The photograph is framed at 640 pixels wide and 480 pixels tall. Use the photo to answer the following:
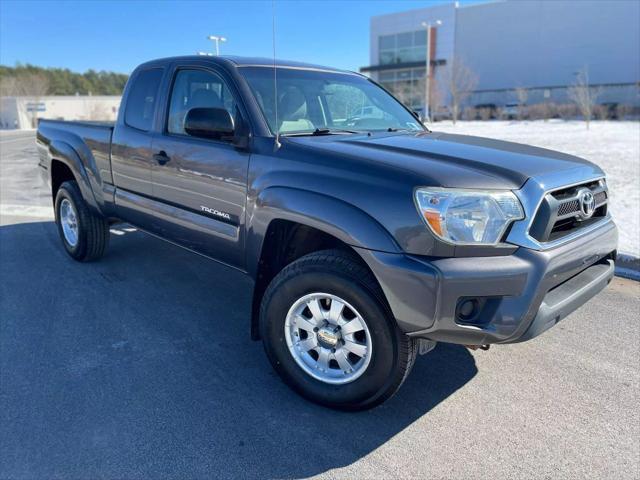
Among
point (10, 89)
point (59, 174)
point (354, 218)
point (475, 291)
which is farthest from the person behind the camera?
Result: point (10, 89)

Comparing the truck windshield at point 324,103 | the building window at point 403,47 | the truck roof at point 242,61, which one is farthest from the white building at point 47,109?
the truck windshield at point 324,103

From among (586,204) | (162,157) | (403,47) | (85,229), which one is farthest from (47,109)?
(586,204)

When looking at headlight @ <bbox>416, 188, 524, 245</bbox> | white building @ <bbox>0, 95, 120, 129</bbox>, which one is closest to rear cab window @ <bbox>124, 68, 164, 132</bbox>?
headlight @ <bbox>416, 188, 524, 245</bbox>

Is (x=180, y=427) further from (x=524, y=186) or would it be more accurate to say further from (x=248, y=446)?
(x=524, y=186)

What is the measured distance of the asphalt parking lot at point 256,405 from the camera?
95.9 inches

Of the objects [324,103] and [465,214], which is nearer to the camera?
[465,214]

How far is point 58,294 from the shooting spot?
15.0 feet

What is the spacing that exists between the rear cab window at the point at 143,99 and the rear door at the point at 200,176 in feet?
0.82

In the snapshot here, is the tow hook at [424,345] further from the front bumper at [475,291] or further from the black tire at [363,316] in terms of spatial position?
the front bumper at [475,291]

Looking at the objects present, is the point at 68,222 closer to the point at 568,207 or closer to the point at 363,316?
the point at 363,316

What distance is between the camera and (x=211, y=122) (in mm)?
3184

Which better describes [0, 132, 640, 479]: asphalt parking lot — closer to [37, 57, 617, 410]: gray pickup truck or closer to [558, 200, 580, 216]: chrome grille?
[37, 57, 617, 410]: gray pickup truck

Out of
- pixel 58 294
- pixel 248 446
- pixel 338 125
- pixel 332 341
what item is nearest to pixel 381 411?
pixel 332 341

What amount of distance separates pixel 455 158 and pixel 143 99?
2.86 metres
